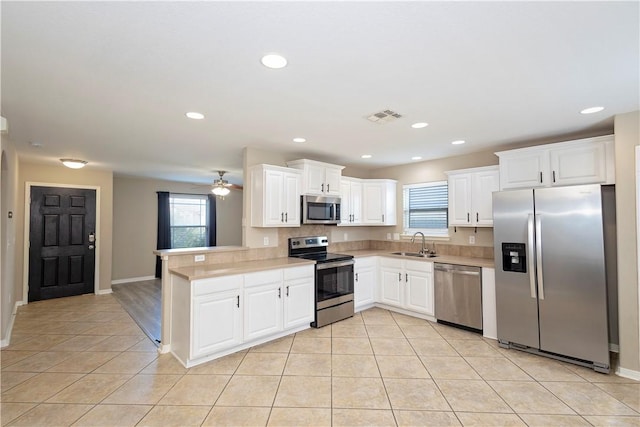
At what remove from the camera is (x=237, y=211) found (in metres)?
8.96

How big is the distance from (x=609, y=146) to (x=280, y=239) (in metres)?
3.91

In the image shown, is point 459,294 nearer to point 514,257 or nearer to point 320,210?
point 514,257

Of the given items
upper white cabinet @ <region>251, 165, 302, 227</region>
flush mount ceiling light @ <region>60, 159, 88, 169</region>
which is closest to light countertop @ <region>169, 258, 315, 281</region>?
upper white cabinet @ <region>251, 165, 302, 227</region>

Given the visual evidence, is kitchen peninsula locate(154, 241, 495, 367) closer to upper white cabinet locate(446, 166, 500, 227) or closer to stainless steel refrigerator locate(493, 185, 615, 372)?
stainless steel refrigerator locate(493, 185, 615, 372)

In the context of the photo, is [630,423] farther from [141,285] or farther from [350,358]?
[141,285]

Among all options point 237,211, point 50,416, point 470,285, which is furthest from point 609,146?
point 237,211

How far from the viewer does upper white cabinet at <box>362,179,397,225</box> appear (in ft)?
17.5

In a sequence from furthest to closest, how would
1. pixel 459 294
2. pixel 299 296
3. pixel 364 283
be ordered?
pixel 364 283, pixel 459 294, pixel 299 296

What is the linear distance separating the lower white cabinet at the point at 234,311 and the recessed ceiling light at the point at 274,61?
2.08 m

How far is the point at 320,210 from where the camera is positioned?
4520mm

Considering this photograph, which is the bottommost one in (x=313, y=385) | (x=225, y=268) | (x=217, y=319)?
(x=313, y=385)

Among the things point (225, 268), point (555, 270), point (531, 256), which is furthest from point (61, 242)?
point (555, 270)

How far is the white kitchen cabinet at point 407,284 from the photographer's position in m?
4.31

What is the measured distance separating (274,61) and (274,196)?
2230 millimetres
